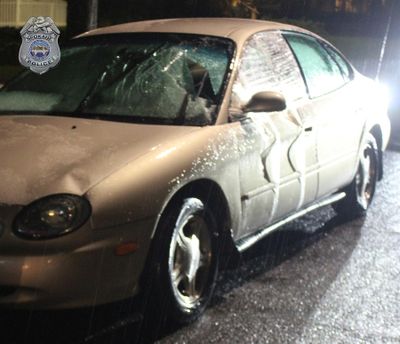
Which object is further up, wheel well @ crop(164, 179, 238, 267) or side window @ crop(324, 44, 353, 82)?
side window @ crop(324, 44, 353, 82)

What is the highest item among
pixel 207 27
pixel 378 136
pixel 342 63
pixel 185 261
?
pixel 207 27

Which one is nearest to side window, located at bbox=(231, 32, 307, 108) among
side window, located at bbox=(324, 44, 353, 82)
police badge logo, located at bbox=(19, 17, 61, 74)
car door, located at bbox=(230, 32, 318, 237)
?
car door, located at bbox=(230, 32, 318, 237)

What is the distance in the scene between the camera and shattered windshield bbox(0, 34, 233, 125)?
4.55 meters

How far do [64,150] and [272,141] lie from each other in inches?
57.5

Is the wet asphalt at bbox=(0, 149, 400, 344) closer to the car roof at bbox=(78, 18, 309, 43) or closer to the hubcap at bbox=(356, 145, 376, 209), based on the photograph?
the hubcap at bbox=(356, 145, 376, 209)

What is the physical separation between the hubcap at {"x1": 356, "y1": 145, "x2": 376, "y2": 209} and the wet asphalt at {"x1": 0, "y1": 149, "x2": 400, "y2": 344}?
0.44m

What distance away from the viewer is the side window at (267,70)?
484 centimetres

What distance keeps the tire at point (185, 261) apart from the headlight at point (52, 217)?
479 mm

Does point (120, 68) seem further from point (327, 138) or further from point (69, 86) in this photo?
point (327, 138)

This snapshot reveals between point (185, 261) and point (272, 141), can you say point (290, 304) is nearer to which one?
point (185, 261)

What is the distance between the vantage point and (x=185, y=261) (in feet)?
13.7

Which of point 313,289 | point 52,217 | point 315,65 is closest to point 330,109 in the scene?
point 315,65

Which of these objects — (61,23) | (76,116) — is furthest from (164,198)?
(61,23)

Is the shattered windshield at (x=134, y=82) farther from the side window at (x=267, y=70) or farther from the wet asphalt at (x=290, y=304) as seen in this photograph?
the wet asphalt at (x=290, y=304)
